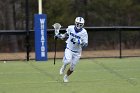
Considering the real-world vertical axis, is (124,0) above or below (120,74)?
above

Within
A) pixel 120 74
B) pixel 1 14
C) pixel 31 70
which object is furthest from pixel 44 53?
pixel 1 14

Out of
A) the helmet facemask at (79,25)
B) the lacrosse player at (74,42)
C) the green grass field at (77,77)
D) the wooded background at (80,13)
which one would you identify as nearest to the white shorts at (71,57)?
the lacrosse player at (74,42)

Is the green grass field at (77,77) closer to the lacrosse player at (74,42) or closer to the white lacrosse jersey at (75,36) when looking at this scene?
the lacrosse player at (74,42)

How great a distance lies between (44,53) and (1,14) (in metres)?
11.4

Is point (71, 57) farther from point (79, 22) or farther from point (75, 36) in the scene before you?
point (79, 22)

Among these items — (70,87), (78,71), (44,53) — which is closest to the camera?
(70,87)

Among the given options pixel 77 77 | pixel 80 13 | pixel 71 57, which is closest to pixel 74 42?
pixel 71 57

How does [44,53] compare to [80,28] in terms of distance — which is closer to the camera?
[80,28]

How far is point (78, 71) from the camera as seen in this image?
17.9 m

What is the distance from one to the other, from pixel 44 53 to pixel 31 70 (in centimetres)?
323

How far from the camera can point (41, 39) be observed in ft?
70.8

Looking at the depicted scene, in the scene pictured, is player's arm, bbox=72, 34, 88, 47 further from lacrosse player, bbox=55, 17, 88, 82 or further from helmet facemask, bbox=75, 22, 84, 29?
helmet facemask, bbox=75, 22, 84, 29

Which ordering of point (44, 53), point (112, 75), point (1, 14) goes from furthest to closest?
point (1, 14) < point (44, 53) < point (112, 75)

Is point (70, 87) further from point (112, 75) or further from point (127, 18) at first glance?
point (127, 18)
